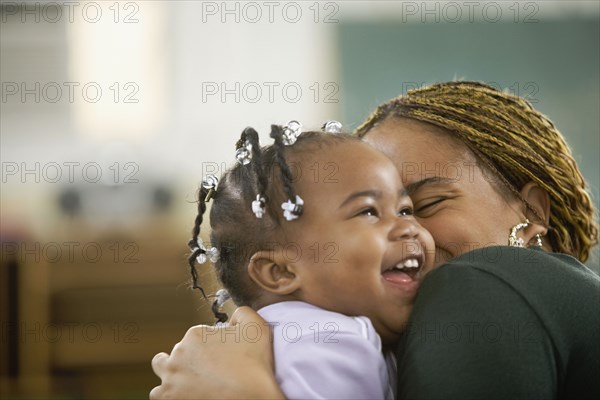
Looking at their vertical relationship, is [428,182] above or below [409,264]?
above

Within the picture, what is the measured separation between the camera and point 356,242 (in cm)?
125

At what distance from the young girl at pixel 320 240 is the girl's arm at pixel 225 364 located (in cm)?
3

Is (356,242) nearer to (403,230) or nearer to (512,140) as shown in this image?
(403,230)

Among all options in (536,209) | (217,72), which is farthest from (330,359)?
(217,72)

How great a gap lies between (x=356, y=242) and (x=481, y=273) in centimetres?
23

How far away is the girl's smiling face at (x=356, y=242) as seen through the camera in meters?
1.25

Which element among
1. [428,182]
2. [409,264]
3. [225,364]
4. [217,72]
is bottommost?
[225,364]

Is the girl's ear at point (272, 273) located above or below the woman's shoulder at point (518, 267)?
below

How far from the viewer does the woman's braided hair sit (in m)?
1.51

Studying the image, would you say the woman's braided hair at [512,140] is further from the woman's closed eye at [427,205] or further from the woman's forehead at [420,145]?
the woman's closed eye at [427,205]

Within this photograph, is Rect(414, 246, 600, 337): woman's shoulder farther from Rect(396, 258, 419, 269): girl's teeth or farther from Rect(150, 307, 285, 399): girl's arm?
Rect(150, 307, 285, 399): girl's arm

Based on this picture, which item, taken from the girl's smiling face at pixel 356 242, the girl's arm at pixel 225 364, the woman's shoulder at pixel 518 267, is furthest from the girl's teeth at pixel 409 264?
the girl's arm at pixel 225 364

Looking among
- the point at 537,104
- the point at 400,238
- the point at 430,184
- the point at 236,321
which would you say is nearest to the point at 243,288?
the point at 236,321

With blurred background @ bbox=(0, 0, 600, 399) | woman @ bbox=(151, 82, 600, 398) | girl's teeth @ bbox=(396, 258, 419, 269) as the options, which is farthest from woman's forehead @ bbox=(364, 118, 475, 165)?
blurred background @ bbox=(0, 0, 600, 399)
